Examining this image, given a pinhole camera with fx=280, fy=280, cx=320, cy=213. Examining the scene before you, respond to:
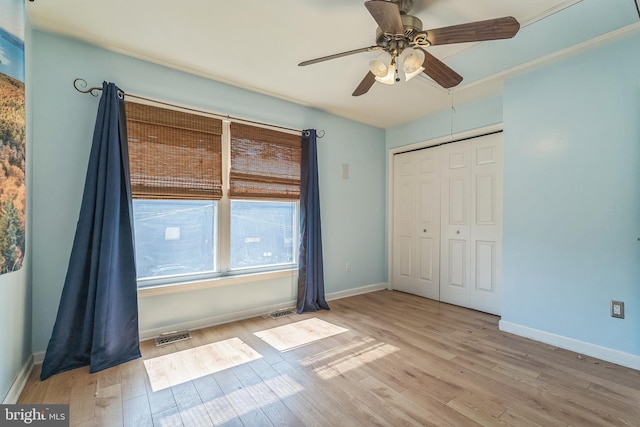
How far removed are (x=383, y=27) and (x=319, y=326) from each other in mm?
2601

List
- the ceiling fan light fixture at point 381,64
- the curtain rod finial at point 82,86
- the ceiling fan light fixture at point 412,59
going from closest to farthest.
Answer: the ceiling fan light fixture at point 412,59 → the ceiling fan light fixture at point 381,64 → the curtain rod finial at point 82,86

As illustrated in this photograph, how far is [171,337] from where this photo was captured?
8.38 feet

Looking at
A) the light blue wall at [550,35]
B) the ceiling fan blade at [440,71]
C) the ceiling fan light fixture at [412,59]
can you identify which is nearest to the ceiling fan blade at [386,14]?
the ceiling fan light fixture at [412,59]

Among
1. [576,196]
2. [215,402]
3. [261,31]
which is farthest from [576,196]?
[215,402]

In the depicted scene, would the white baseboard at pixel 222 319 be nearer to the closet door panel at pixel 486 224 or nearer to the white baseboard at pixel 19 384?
the white baseboard at pixel 19 384

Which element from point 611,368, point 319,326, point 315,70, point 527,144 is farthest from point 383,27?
point 611,368

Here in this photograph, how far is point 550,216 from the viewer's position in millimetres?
2516

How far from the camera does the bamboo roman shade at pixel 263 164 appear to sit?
9.73 ft

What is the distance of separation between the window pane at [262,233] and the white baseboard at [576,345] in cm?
241

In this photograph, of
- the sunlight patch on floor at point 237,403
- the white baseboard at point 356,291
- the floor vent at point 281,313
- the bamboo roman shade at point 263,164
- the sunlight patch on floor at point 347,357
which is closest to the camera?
the sunlight patch on floor at point 237,403

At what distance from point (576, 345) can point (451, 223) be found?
1706mm

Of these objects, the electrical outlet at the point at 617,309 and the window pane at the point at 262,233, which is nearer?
the electrical outlet at the point at 617,309

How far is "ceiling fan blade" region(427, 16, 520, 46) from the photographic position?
1.47 metres

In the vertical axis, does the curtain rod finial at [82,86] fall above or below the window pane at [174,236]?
above
